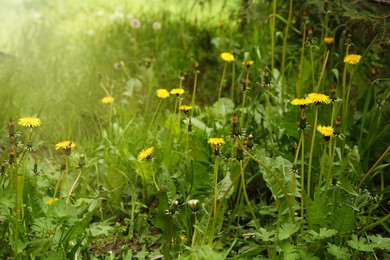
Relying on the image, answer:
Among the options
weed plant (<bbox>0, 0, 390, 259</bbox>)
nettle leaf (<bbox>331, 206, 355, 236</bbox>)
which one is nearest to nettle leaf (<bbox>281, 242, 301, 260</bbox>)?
weed plant (<bbox>0, 0, 390, 259</bbox>)

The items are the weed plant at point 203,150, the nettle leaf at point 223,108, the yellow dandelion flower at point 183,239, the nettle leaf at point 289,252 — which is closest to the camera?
the nettle leaf at point 289,252

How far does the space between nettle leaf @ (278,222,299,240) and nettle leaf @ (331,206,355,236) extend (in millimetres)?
140

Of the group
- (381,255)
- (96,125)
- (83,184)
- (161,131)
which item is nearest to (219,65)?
(96,125)

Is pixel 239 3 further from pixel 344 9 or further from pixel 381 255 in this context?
pixel 381 255

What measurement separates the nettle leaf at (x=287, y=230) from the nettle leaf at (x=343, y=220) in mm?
140

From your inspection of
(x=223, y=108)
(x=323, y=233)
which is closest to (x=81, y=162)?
(x=323, y=233)

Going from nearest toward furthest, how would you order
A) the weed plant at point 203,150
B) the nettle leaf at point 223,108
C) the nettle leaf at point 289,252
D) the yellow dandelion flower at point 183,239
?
the nettle leaf at point 289,252 → the weed plant at point 203,150 → the yellow dandelion flower at point 183,239 → the nettle leaf at point 223,108

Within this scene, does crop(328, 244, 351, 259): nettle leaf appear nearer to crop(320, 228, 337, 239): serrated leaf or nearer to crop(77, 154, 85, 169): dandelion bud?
crop(320, 228, 337, 239): serrated leaf

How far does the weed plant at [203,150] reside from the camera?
1.93m

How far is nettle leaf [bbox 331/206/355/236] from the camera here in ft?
6.28

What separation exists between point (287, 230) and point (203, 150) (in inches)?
27.0

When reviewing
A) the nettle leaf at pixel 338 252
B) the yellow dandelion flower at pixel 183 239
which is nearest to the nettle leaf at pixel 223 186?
the yellow dandelion flower at pixel 183 239

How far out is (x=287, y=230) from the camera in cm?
190

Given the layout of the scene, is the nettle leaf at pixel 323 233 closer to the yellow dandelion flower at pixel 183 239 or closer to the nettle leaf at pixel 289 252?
the nettle leaf at pixel 289 252
